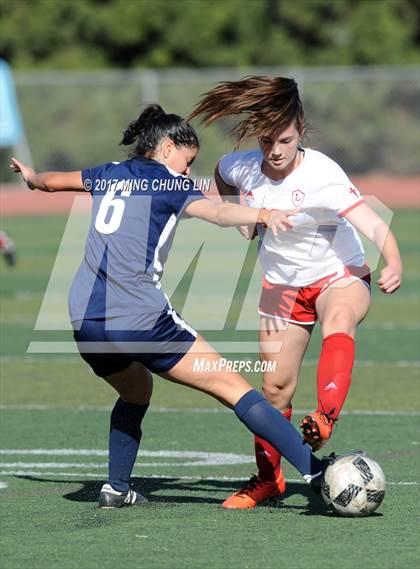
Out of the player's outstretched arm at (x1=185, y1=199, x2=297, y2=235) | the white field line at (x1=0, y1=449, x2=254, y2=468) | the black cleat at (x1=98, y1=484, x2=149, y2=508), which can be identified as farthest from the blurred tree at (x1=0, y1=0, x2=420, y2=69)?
the player's outstretched arm at (x1=185, y1=199, x2=297, y2=235)

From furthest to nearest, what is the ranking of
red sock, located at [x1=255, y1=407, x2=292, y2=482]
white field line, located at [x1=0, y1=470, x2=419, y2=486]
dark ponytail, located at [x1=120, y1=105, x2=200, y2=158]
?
white field line, located at [x1=0, y1=470, x2=419, y2=486], red sock, located at [x1=255, y1=407, x2=292, y2=482], dark ponytail, located at [x1=120, y1=105, x2=200, y2=158]

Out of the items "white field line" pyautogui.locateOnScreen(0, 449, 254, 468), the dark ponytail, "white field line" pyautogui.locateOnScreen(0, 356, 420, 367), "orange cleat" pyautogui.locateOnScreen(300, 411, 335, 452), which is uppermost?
the dark ponytail

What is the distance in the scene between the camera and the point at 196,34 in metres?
33.9

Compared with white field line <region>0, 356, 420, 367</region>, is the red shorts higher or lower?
higher

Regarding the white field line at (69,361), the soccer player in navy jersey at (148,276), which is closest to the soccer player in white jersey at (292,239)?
the soccer player in navy jersey at (148,276)

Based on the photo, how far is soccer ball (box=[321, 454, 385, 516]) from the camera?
557cm

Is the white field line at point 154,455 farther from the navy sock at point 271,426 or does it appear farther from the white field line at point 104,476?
the navy sock at point 271,426

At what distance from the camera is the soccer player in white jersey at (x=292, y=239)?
5.86 meters

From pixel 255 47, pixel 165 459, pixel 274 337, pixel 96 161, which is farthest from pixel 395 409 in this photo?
pixel 255 47

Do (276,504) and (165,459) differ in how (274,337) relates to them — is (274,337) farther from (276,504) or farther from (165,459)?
(165,459)

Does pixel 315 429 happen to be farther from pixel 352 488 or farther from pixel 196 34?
pixel 196 34

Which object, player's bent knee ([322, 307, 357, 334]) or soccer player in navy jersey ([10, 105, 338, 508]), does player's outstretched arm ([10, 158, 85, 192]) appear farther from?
player's bent knee ([322, 307, 357, 334])

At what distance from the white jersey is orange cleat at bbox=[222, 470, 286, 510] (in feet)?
3.20

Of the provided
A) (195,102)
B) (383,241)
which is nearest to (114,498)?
(383,241)
